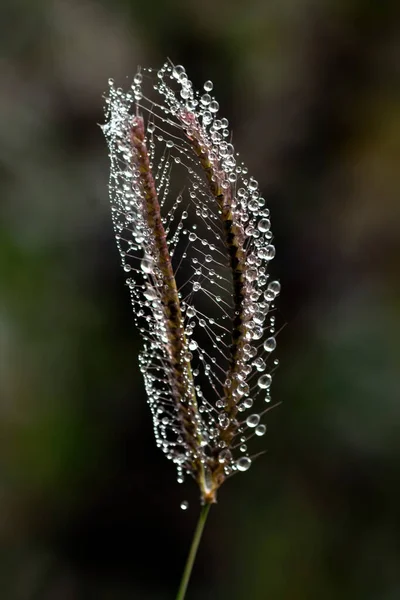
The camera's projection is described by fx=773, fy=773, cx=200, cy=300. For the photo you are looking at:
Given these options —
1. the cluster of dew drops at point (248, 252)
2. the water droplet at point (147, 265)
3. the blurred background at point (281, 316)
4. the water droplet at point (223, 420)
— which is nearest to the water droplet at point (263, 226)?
the cluster of dew drops at point (248, 252)

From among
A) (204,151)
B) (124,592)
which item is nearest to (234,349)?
(204,151)

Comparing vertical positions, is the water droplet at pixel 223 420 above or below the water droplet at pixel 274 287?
below

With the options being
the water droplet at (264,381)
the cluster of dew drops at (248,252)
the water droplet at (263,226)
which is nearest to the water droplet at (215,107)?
the cluster of dew drops at (248,252)

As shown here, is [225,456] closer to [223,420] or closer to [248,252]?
[223,420]

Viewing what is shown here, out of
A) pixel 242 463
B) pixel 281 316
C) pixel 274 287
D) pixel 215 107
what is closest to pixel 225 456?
pixel 242 463

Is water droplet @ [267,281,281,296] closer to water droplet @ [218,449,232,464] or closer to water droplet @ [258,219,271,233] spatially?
water droplet @ [258,219,271,233]

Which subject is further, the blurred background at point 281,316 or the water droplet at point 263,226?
the blurred background at point 281,316

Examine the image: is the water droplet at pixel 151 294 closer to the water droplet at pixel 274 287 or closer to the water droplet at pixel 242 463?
the water droplet at pixel 274 287

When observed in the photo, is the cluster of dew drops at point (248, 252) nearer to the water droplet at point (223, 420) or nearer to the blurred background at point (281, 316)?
the water droplet at point (223, 420)
